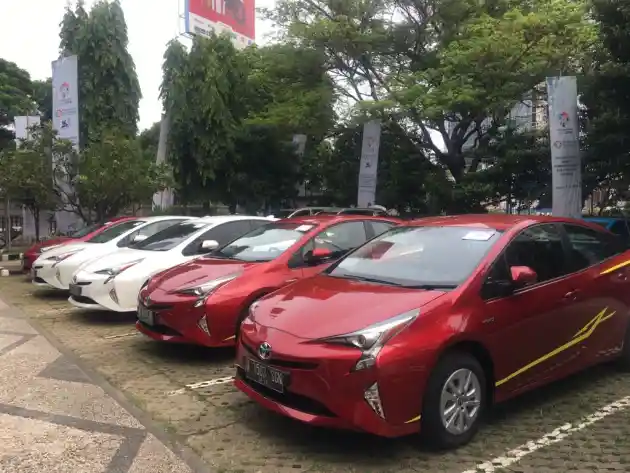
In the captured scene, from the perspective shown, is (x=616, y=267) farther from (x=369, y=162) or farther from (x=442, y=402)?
(x=369, y=162)

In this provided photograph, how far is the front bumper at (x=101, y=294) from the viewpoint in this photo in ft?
24.9

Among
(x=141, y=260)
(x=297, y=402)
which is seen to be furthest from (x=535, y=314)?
(x=141, y=260)

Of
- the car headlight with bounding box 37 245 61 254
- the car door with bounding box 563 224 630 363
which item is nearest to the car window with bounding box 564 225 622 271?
the car door with bounding box 563 224 630 363

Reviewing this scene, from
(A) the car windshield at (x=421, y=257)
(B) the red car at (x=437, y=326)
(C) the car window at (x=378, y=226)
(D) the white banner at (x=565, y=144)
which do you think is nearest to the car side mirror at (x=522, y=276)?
(B) the red car at (x=437, y=326)

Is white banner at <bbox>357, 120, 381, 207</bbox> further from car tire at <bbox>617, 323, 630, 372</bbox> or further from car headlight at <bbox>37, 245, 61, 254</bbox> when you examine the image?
car tire at <bbox>617, 323, 630, 372</bbox>

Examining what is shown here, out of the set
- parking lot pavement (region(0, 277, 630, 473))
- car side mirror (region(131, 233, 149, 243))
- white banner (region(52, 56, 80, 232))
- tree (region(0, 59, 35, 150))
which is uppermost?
tree (region(0, 59, 35, 150))

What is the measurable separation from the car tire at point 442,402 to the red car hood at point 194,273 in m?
2.82

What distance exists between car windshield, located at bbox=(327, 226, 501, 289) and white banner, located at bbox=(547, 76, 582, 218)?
7.84 meters

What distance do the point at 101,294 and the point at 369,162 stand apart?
1093 centimetres

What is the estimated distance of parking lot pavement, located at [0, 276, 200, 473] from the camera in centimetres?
380

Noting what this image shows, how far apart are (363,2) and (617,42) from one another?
9372 mm

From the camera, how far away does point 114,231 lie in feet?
35.9

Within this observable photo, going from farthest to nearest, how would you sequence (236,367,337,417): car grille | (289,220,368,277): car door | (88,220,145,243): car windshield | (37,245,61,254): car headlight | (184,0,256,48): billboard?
1. (184,0,256,48): billboard
2. (37,245,61,254): car headlight
3. (88,220,145,243): car windshield
4. (289,220,368,277): car door
5. (236,367,337,417): car grille

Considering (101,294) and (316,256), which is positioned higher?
(316,256)
